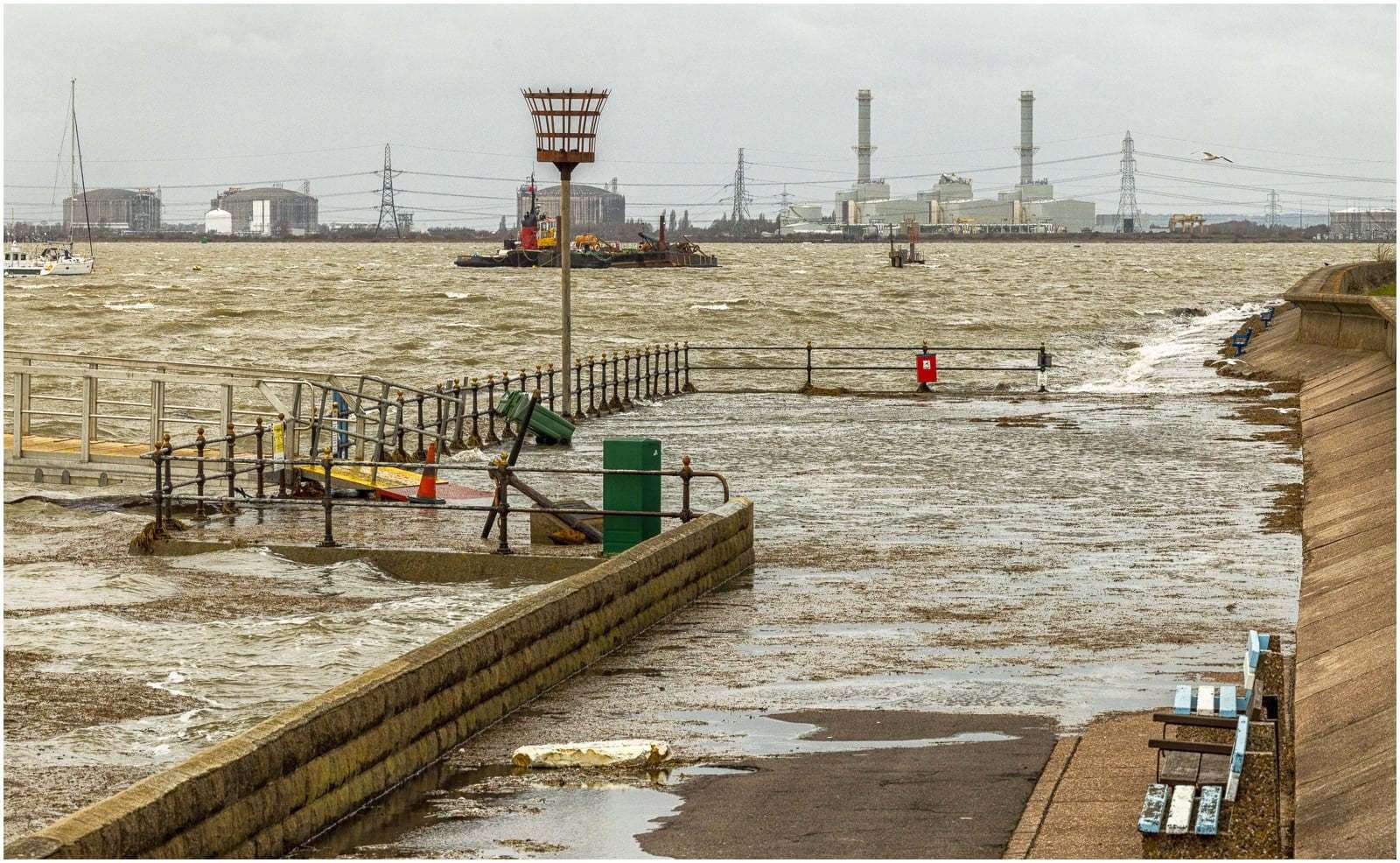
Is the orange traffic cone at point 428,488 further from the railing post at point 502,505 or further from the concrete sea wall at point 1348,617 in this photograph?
the concrete sea wall at point 1348,617

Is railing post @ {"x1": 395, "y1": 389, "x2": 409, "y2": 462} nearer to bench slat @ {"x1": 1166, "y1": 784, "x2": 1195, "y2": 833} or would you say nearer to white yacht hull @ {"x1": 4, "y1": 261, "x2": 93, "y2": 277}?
bench slat @ {"x1": 1166, "y1": 784, "x2": 1195, "y2": 833}

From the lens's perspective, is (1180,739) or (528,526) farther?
(528,526)

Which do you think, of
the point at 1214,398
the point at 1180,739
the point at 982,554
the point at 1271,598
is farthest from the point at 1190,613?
the point at 1214,398

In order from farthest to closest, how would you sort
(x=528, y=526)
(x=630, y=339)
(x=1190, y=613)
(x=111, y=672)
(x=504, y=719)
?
(x=630, y=339)
(x=528, y=526)
(x=1190, y=613)
(x=111, y=672)
(x=504, y=719)

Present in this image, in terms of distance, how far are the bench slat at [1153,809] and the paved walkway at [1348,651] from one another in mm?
564

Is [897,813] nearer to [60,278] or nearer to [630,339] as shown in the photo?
[630,339]

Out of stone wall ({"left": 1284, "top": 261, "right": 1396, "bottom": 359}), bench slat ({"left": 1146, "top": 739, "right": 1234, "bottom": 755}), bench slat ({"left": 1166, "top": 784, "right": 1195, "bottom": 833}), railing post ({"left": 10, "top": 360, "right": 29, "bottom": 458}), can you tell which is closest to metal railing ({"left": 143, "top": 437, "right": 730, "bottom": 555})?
railing post ({"left": 10, "top": 360, "right": 29, "bottom": 458})

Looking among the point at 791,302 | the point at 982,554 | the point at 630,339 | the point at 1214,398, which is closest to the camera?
the point at 982,554

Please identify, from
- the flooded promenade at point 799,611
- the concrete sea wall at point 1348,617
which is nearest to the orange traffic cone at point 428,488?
the flooded promenade at point 799,611

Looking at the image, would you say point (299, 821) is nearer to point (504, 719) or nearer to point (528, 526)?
point (504, 719)

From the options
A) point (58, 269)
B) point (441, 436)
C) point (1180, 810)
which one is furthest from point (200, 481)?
point (58, 269)

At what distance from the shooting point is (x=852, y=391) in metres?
36.9

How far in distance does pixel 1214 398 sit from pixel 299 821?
1133 inches

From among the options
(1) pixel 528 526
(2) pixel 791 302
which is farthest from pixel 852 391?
(2) pixel 791 302
